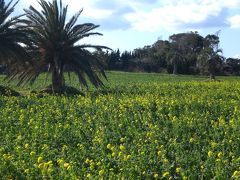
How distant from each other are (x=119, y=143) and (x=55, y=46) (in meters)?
12.8

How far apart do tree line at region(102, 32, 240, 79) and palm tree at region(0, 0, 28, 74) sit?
49.9m

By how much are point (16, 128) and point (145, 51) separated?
3481 inches

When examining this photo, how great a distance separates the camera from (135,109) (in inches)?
510

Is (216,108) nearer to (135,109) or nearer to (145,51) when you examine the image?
(135,109)

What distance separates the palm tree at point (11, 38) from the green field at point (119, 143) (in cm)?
614

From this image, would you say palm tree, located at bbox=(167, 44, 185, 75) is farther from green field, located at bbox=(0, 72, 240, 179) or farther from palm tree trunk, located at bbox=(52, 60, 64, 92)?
green field, located at bbox=(0, 72, 240, 179)

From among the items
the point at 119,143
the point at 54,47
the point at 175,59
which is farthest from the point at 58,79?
the point at 175,59

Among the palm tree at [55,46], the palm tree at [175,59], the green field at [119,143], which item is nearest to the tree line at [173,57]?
the palm tree at [175,59]

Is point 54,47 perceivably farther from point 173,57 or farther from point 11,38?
point 173,57

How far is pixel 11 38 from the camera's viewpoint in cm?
2045

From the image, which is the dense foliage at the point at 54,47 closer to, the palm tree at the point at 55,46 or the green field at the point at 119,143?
the palm tree at the point at 55,46

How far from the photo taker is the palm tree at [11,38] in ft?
66.3

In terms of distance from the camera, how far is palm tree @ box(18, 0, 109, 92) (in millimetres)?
20875

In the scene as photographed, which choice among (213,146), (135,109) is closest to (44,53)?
(135,109)
